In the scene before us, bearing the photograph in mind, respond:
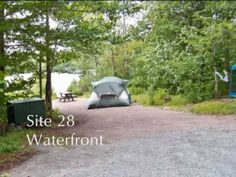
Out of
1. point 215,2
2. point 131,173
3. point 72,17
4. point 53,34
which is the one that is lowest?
point 131,173

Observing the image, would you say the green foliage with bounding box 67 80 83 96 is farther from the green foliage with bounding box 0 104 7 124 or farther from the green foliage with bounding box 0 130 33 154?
the green foliage with bounding box 0 130 33 154

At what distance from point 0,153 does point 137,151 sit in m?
2.32

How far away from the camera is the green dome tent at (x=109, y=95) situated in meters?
15.9

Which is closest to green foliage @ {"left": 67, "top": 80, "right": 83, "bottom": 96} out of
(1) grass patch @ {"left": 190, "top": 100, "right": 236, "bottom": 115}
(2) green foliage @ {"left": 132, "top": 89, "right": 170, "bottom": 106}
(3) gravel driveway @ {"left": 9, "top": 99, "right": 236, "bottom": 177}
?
(2) green foliage @ {"left": 132, "top": 89, "right": 170, "bottom": 106}

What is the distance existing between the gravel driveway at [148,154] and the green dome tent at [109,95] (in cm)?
693

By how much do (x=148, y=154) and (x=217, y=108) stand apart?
5898mm

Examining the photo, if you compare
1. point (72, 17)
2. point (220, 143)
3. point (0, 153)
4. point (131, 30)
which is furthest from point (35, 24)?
point (131, 30)

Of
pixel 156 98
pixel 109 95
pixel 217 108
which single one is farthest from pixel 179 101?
pixel 109 95

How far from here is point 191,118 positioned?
1017 centimetres

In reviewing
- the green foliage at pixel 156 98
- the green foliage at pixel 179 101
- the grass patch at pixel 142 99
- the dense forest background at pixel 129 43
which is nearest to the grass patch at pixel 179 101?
the green foliage at pixel 179 101

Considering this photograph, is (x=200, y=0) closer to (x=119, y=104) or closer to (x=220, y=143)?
(x=119, y=104)

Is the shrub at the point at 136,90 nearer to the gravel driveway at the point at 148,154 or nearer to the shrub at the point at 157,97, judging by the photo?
the shrub at the point at 157,97

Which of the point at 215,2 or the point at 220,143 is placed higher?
the point at 215,2

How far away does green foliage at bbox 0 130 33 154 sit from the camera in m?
6.45
